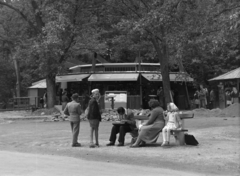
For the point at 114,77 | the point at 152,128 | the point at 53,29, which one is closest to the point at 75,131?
the point at 152,128

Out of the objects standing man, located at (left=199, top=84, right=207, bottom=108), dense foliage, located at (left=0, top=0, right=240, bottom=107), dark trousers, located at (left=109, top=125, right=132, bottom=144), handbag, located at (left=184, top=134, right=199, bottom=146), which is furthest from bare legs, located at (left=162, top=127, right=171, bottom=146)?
standing man, located at (left=199, top=84, right=207, bottom=108)

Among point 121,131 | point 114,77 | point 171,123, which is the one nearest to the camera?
point 171,123

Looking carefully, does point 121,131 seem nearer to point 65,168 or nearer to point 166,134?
point 166,134

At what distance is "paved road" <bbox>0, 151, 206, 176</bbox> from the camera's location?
8594mm

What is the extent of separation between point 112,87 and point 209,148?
2407cm

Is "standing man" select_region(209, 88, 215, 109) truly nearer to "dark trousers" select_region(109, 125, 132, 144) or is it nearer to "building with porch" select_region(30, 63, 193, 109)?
"building with porch" select_region(30, 63, 193, 109)

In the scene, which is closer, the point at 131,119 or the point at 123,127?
the point at 123,127

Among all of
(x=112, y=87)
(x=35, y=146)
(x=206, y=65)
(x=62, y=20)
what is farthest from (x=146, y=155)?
(x=206, y=65)

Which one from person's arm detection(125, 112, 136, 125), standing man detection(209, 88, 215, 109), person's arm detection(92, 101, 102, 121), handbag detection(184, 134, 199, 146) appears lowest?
handbag detection(184, 134, 199, 146)

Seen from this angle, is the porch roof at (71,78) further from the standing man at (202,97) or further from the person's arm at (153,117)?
the person's arm at (153,117)

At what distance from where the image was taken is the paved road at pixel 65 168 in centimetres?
859

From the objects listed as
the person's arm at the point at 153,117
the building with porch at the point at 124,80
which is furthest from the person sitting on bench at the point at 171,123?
the building with porch at the point at 124,80

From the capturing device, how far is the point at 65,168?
30.1ft

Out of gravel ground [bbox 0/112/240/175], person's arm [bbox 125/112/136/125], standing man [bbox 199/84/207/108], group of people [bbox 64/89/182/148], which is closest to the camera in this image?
gravel ground [bbox 0/112/240/175]
